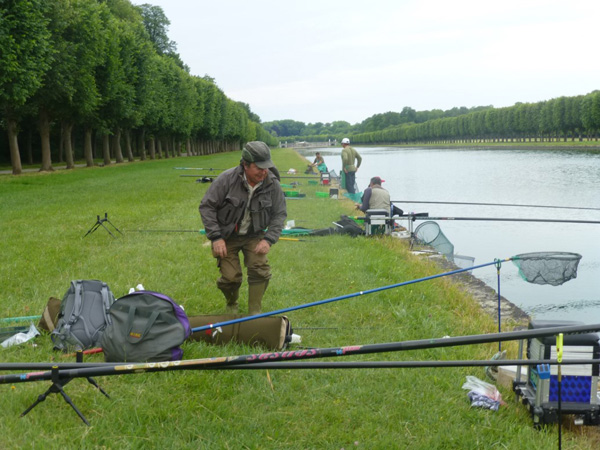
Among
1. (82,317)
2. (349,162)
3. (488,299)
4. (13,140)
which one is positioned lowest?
(488,299)

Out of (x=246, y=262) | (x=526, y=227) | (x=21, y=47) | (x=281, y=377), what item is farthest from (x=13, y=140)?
(x=281, y=377)

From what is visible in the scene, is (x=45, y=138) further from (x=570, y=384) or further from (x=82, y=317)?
(x=570, y=384)

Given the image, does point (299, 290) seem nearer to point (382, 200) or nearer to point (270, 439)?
point (270, 439)

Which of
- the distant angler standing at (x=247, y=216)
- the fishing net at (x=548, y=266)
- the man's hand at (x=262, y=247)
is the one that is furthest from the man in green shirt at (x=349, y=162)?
the fishing net at (x=548, y=266)

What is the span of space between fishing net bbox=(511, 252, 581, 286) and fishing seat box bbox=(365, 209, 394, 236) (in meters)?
6.61

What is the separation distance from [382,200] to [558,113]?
84999 millimetres

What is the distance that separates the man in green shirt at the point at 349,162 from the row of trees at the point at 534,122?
6386 centimetres

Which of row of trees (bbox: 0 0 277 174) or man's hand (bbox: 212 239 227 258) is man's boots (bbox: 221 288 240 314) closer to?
man's hand (bbox: 212 239 227 258)

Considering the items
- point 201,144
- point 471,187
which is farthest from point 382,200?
point 201,144

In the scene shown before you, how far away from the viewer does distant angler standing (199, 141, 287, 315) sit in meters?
6.38

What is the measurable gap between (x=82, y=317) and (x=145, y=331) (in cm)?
111

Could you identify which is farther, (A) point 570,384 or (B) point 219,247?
(B) point 219,247

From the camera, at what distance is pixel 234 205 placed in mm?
6426

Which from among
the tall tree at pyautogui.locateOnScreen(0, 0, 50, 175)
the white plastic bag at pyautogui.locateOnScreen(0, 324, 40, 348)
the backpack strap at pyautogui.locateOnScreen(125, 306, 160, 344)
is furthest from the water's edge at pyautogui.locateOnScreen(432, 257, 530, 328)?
the tall tree at pyautogui.locateOnScreen(0, 0, 50, 175)
